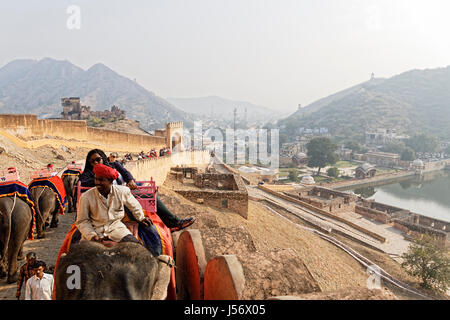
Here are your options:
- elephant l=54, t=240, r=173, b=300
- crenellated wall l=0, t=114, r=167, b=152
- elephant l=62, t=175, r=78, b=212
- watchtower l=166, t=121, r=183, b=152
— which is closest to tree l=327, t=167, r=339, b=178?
watchtower l=166, t=121, r=183, b=152

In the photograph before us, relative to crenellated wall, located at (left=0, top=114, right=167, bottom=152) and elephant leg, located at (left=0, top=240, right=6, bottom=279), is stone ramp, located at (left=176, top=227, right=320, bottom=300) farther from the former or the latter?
crenellated wall, located at (left=0, top=114, right=167, bottom=152)

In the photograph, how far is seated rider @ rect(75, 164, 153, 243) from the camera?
2637 mm

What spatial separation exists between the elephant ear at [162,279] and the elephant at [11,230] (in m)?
3.54

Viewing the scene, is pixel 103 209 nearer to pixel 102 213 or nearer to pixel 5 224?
pixel 102 213

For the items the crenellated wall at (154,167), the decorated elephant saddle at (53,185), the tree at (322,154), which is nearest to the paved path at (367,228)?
the crenellated wall at (154,167)

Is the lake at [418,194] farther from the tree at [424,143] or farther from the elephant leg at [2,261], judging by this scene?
the elephant leg at [2,261]

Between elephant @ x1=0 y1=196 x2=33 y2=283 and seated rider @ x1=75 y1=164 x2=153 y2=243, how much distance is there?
2753 millimetres

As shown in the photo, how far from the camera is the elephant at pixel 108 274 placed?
74.1 inches

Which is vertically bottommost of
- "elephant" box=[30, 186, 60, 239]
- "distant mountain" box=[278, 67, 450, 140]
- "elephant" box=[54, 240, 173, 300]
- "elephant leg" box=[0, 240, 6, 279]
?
A: "elephant leg" box=[0, 240, 6, 279]

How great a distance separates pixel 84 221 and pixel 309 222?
20020mm

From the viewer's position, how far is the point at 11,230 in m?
4.63

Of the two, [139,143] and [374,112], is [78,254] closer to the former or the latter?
[139,143]

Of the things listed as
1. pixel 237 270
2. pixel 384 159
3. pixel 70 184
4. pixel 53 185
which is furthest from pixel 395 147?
pixel 237 270
